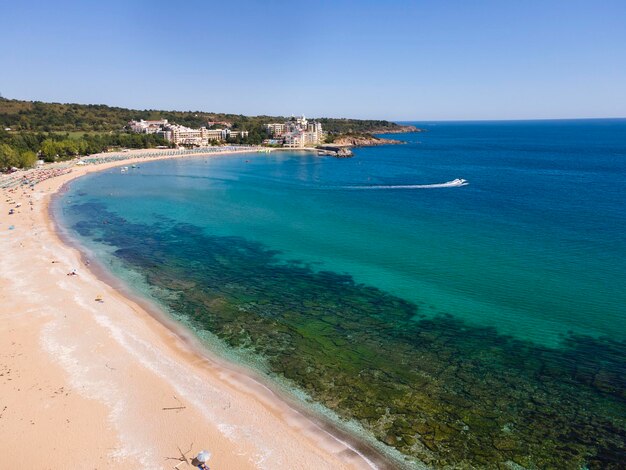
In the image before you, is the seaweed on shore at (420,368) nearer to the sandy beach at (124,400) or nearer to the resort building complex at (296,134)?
the sandy beach at (124,400)

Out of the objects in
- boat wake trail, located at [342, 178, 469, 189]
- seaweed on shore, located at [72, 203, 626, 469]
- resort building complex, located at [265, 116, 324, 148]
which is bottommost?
seaweed on shore, located at [72, 203, 626, 469]

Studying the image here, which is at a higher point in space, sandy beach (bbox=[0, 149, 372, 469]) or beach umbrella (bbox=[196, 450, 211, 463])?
beach umbrella (bbox=[196, 450, 211, 463])

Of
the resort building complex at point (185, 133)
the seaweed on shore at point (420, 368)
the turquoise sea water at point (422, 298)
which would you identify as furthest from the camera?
the resort building complex at point (185, 133)

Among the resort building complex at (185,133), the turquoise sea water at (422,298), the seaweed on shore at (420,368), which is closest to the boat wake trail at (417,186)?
the turquoise sea water at (422,298)

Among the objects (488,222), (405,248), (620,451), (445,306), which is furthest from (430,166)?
(620,451)

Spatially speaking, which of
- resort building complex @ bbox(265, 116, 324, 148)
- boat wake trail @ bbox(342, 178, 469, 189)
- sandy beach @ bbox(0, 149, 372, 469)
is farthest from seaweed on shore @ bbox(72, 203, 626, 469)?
resort building complex @ bbox(265, 116, 324, 148)

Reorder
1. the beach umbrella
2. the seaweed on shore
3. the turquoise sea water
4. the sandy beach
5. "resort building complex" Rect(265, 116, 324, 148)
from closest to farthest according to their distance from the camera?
the beach umbrella → the sandy beach → the seaweed on shore → the turquoise sea water → "resort building complex" Rect(265, 116, 324, 148)

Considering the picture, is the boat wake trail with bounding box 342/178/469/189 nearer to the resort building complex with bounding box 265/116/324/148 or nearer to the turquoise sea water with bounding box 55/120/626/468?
the turquoise sea water with bounding box 55/120/626/468

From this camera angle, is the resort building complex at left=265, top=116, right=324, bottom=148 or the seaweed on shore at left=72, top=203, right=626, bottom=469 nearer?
the seaweed on shore at left=72, top=203, right=626, bottom=469
